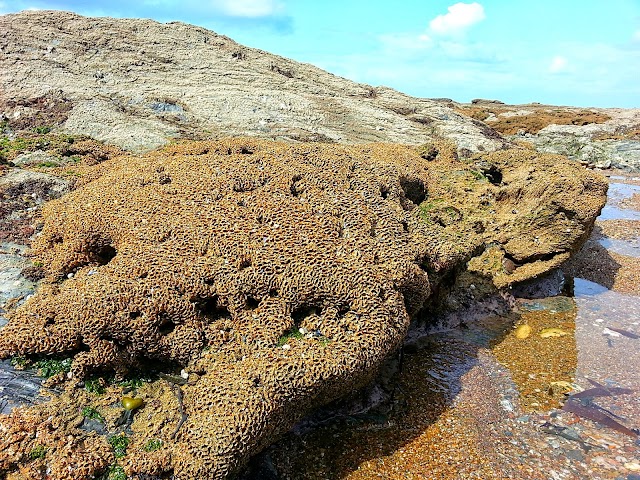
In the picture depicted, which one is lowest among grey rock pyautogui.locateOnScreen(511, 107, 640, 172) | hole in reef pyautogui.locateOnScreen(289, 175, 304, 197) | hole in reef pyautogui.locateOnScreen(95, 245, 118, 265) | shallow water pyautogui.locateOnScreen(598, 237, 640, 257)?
shallow water pyautogui.locateOnScreen(598, 237, 640, 257)

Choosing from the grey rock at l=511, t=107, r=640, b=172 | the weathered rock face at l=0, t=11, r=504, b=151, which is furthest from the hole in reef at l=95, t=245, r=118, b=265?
the grey rock at l=511, t=107, r=640, b=172

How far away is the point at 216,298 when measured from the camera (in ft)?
19.2

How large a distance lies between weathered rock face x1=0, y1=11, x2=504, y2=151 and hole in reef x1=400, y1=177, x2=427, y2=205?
5.49 metres

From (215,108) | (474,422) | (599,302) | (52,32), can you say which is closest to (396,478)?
(474,422)

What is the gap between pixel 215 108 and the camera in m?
14.6

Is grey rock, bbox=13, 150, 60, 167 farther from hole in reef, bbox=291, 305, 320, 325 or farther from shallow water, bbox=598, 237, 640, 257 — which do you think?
shallow water, bbox=598, 237, 640, 257

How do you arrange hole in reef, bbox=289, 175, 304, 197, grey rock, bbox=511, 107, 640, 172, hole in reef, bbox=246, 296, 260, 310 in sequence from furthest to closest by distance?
grey rock, bbox=511, 107, 640, 172, hole in reef, bbox=289, 175, 304, 197, hole in reef, bbox=246, 296, 260, 310

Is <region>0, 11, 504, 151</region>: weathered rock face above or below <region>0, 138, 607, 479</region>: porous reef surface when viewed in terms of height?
above

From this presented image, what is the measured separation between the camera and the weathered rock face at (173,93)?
13.1 meters

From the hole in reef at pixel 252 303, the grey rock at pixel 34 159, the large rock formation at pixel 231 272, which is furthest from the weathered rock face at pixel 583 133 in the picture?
the hole in reef at pixel 252 303

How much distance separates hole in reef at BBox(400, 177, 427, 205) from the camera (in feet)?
29.5

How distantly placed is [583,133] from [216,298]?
1896 inches

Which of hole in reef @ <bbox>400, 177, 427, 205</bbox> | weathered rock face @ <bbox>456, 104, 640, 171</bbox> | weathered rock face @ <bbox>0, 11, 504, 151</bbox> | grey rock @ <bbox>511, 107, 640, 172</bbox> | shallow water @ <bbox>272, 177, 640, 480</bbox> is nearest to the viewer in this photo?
shallow water @ <bbox>272, 177, 640, 480</bbox>

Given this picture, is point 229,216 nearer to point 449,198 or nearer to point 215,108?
point 449,198
